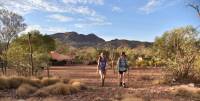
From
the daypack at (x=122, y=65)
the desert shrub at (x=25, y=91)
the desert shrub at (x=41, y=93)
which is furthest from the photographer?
the daypack at (x=122, y=65)

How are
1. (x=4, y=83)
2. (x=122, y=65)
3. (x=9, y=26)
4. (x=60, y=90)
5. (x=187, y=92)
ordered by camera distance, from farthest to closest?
(x=9, y=26)
(x=122, y=65)
(x=4, y=83)
(x=187, y=92)
(x=60, y=90)

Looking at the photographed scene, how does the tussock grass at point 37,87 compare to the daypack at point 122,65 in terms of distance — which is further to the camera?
the daypack at point 122,65

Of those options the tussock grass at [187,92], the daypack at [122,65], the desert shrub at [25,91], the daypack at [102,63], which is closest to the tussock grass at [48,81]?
the desert shrub at [25,91]

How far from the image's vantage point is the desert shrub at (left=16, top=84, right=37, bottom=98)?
14.4 meters

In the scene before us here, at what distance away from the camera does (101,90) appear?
1619 centimetres

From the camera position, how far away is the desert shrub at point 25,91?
14.4 meters

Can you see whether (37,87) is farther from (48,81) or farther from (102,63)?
(102,63)

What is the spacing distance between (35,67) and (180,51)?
8625mm

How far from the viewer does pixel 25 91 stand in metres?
14.6

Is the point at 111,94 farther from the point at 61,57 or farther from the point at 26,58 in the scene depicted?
the point at 61,57

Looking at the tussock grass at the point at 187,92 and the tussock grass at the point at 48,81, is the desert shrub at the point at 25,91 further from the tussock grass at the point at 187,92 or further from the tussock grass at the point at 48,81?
the tussock grass at the point at 187,92

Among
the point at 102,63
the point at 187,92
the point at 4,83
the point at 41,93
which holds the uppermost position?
the point at 102,63

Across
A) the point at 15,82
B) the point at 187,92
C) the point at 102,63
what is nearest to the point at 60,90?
the point at 15,82

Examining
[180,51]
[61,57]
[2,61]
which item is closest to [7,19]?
[2,61]
